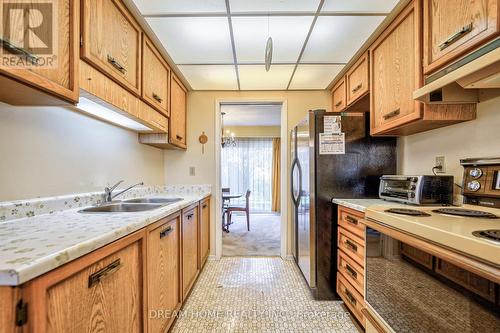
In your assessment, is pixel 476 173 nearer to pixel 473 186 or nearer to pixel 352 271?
pixel 473 186

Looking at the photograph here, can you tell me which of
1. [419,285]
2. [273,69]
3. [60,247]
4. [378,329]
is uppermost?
[273,69]

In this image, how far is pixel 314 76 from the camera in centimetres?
259

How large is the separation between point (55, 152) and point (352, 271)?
212cm

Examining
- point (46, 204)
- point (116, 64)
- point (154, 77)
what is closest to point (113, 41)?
point (116, 64)

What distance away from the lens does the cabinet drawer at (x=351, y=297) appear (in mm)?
1552

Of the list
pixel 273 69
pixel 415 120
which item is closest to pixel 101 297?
pixel 415 120

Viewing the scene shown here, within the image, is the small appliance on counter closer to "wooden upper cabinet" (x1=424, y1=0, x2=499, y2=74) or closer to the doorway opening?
"wooden upper cabinet" (x1=424, y1=0, x2=499, y2=74)

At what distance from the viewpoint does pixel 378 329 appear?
3.75 feet

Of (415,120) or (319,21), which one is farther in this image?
(319,21)

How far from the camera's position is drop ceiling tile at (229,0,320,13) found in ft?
4.86

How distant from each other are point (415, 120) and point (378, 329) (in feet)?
4.09

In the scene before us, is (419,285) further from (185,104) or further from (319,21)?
(185,104)

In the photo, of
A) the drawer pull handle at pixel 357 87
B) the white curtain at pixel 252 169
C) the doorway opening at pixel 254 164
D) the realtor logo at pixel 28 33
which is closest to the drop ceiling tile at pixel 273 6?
the drawer pull handle at pixel 357 87

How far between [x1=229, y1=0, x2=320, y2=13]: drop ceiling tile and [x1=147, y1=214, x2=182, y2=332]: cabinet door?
59.3 inches
